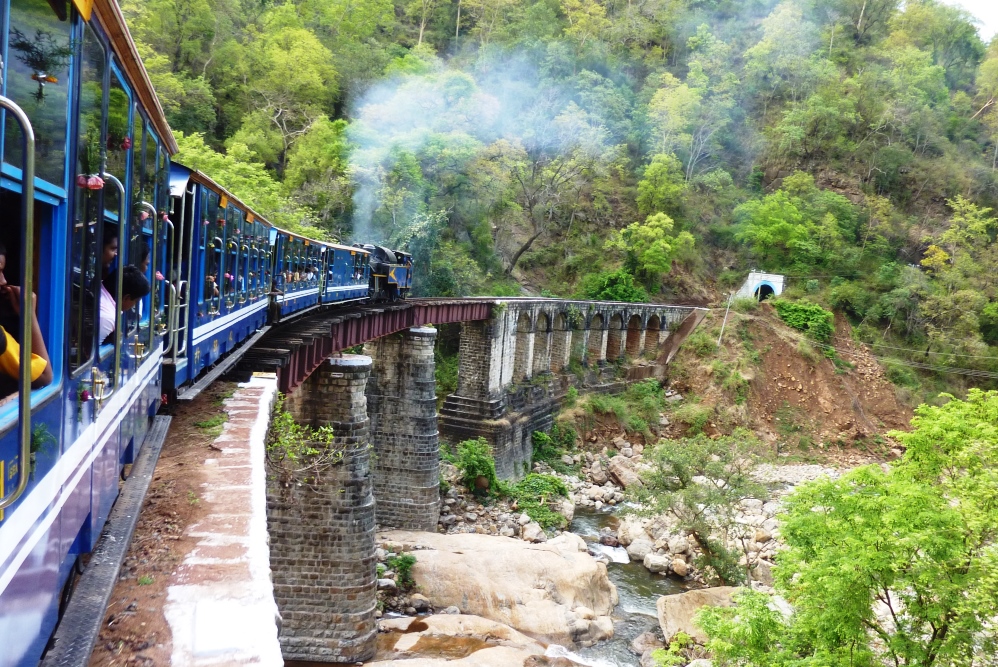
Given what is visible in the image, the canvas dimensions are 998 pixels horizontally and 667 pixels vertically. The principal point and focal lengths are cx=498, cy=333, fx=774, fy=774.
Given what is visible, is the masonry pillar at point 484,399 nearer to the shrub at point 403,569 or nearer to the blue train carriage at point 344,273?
the blue train carriage at point 344,273

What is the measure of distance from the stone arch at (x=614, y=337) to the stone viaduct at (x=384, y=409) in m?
0.12

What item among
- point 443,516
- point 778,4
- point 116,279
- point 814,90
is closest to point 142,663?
point 116,279

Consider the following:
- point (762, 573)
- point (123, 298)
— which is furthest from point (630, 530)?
point (123, 298)

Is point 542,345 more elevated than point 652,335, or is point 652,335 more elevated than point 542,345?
point 652,335

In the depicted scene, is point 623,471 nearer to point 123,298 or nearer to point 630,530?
point 630,530

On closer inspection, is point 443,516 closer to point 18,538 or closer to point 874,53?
point 18,538

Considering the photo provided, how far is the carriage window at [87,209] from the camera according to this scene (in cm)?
345

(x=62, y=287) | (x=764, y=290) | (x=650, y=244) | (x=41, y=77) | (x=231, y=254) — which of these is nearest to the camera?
(x=41, y=77)

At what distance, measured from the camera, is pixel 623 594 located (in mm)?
20484

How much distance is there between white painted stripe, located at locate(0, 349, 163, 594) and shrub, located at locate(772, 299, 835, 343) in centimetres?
4685

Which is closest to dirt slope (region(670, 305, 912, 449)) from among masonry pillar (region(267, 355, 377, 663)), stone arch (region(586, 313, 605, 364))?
stone arch (region(586, 313, 605, 364))

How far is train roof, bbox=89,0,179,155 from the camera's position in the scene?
3.67 meters

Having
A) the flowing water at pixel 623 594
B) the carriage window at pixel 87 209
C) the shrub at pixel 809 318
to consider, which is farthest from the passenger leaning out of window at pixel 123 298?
the shrub at pixel 809 318

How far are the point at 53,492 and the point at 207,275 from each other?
653 cm
